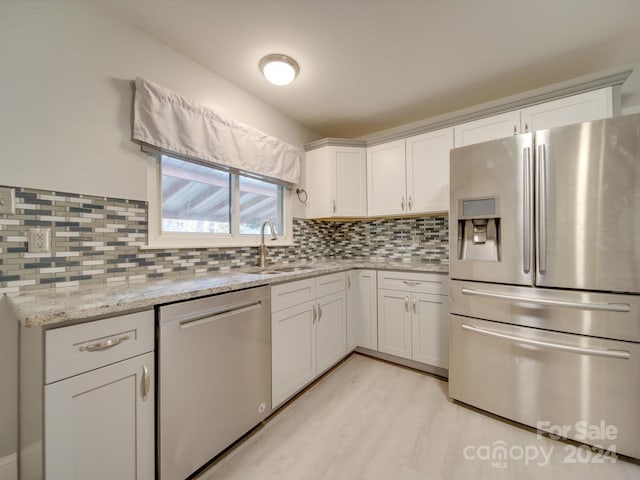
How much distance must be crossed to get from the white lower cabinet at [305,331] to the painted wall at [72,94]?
1.16 metres

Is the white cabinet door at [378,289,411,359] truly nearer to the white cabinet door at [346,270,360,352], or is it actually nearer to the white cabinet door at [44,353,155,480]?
the white cabinet door at [346,270,360,352]

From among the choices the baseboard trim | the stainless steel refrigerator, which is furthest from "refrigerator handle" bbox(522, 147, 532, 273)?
the baseboard trim

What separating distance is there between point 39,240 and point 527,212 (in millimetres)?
2565

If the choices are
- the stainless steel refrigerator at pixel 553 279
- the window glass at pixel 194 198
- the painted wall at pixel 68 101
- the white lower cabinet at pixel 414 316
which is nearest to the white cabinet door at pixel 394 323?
the white lower cabinet at pixel 414 316

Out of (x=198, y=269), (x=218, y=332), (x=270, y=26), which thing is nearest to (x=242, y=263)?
(x=198, y=269)

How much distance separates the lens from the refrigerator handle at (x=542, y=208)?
4.70 feet

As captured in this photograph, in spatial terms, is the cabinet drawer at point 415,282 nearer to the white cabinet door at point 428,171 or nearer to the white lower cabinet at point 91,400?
the white cabinet door at point 428,171

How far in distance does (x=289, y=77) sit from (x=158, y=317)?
1788mm

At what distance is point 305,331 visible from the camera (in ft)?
6.04

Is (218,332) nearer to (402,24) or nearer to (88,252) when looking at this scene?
(88,252)

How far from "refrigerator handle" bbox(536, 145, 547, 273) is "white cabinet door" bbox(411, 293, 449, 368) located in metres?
0.73

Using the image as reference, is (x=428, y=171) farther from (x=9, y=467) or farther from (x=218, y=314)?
(x=9, y=467)

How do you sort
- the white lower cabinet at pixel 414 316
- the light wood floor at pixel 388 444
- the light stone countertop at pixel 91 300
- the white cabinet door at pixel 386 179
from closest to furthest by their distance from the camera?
the light stone countertop at pixel 91 300 < the light wood floor at pixel 388 444 < the white lower cabinet at pixel 414 316 < the white cabinet door at pixel 386 179

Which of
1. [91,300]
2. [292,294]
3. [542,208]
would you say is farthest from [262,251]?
[542,208]
